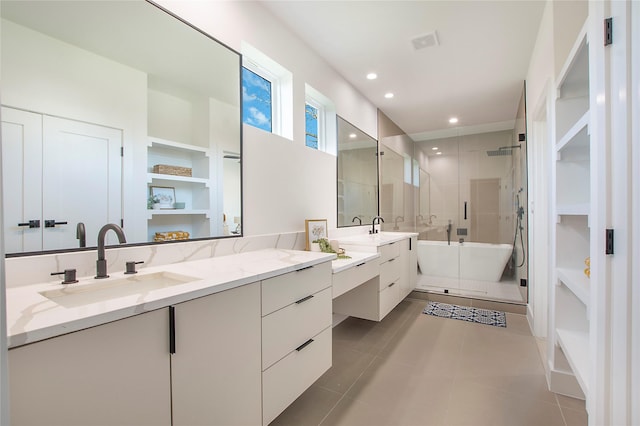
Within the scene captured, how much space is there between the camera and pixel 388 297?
2787 mm

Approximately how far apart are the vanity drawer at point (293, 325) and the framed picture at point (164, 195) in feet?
2.52

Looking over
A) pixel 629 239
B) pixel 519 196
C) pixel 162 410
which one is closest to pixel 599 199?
pixel 629 239

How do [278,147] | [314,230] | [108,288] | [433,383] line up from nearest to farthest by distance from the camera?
[108,288] → [433,383] → [278,147] → [314,230]

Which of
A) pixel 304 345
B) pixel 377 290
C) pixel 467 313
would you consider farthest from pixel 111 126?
pixel 467 313

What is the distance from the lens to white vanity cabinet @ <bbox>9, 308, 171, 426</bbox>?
26.4 inches

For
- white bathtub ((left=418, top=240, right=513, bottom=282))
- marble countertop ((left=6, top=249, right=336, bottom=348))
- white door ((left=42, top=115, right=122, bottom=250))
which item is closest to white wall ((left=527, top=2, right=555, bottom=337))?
white bathtub ((left=418, top=240, right=513, bottom=282))

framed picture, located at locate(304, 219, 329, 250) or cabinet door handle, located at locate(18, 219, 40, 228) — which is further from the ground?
cabinet door handle, located at locate(18, 219, 40, 228)

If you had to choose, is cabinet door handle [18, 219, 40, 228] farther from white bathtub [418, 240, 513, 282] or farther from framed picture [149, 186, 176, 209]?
white bathtub [418, 240, 513, 282]

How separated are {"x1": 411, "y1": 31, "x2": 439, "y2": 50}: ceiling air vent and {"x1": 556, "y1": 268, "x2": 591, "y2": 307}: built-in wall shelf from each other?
2032mm

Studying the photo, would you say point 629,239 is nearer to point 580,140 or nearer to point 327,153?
point 580,140

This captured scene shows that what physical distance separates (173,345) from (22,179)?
0.81 meters

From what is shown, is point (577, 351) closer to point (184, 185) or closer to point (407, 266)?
point (407, 266)

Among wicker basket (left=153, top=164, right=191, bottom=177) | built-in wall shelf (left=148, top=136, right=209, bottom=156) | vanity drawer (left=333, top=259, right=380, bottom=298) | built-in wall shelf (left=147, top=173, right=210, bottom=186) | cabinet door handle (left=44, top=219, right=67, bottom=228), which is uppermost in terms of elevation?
built-in wall shelf (left=148, top=136, right=209, bottom=156)

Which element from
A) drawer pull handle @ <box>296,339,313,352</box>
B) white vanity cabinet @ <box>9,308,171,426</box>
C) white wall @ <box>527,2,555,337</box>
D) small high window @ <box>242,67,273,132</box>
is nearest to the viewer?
white vanity cabinet @ <box>9,308,171,426</box>
